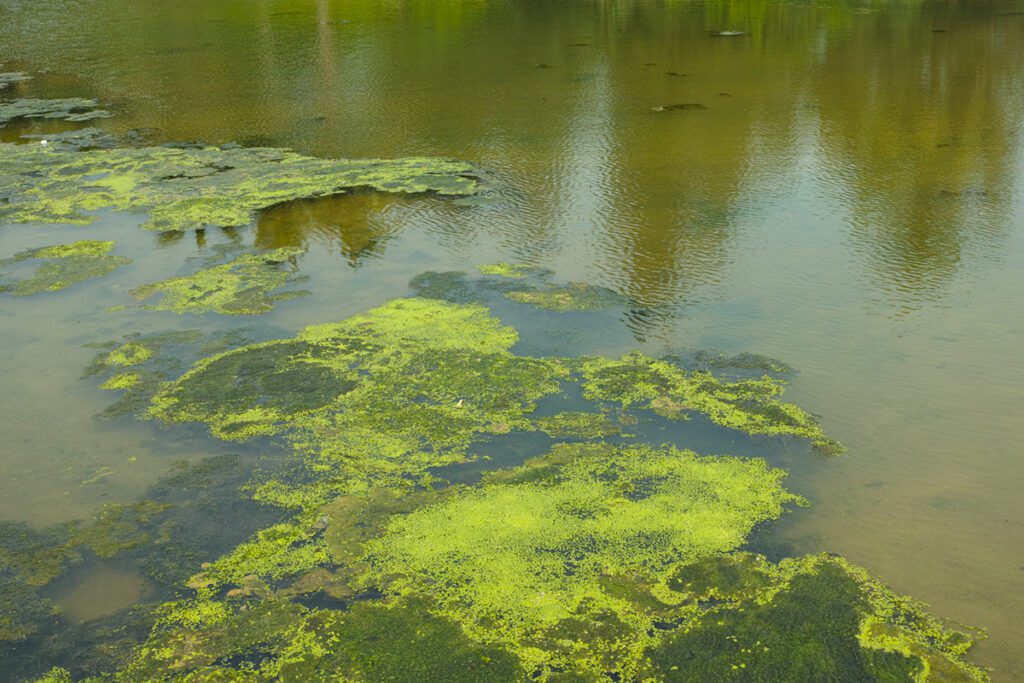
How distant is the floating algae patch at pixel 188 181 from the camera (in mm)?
8016

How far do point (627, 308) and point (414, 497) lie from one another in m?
2.25

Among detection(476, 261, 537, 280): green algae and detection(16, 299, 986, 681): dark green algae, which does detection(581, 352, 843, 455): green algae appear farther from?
detection(476, 261, 537, 280): green algae

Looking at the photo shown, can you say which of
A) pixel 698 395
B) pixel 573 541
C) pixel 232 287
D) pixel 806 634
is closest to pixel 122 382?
pixel 232 287

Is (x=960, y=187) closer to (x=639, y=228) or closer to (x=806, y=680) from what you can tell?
(x=639, y=228)

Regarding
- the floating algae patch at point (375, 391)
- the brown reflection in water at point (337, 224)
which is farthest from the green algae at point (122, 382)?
the brown reflection in water at point (337, 224)

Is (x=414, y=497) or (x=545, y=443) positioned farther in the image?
(x=545, y=443)

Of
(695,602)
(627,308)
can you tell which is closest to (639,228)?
(627,308)

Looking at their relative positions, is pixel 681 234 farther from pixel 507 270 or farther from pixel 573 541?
pixel 573 541

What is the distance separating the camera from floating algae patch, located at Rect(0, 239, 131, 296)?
6.69 metres

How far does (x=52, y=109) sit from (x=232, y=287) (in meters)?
6.37

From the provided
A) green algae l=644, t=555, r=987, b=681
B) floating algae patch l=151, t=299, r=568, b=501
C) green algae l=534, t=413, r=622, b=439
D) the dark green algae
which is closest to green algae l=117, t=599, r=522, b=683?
the dark green algae

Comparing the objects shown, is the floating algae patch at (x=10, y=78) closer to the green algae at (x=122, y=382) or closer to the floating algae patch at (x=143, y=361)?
the floating algae patch at (x=143, y=361)

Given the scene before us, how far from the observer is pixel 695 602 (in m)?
3.67

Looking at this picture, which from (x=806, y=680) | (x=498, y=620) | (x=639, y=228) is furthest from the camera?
(x=639, y=228)
